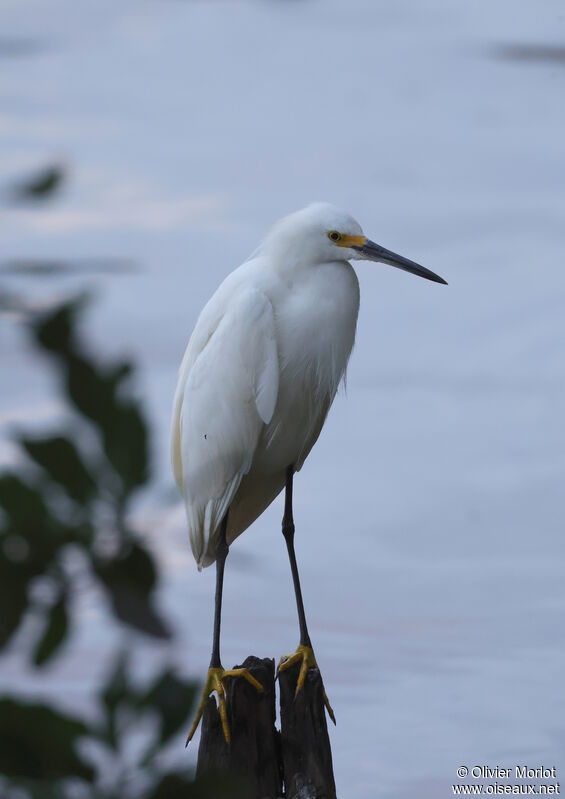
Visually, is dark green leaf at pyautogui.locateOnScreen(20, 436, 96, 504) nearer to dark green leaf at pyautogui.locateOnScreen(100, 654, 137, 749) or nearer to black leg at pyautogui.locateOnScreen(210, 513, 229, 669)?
dark green leaf at pyautogui.locateOnScreen(100, 654, 137, 749)

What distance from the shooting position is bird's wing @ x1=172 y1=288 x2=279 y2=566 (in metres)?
3.64

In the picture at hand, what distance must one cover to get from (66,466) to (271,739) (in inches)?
124

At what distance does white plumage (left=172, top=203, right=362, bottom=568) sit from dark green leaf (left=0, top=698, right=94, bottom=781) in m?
3.01

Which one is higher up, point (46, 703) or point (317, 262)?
point (317, 262)

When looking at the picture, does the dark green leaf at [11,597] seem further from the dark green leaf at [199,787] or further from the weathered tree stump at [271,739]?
the weathered tree stump at [271,739]

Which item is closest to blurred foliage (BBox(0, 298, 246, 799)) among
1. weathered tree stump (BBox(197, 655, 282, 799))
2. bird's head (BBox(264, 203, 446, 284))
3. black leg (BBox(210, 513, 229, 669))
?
black leg (BBox(210, 513, 229, 669))

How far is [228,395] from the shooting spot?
371 cm

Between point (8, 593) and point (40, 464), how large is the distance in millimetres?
55

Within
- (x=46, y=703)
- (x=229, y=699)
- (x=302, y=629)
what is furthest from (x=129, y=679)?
(x=302, y=629)

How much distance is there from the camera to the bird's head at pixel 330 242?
365 centimetres

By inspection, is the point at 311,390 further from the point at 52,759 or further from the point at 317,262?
the point at 52,759

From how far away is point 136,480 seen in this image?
0.47 meters

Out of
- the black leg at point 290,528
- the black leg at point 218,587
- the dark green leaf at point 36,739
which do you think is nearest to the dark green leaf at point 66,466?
the dark green leaf at point 36,739

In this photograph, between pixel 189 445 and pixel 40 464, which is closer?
pixel 40 464
